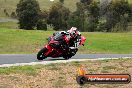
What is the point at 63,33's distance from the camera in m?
19.6

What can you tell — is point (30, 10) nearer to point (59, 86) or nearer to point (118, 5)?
point (118, 5)

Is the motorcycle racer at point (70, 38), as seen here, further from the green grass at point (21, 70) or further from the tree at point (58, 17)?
the tree at point (58, 17)

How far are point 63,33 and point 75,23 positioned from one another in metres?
51.9

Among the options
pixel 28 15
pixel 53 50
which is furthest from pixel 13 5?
pixel 53 50

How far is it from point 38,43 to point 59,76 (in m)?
21.6

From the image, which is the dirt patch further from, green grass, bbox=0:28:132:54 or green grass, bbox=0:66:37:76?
green grass, bbox=0:28:132:54

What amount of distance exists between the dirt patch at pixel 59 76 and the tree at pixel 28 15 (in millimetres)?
57366

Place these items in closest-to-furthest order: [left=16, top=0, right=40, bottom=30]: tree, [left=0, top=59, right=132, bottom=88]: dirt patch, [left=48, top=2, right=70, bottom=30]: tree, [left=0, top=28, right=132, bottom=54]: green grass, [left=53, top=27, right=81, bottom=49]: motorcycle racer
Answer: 1. [left=0, top=59, right=132, bottom=88]: dirt patch
2. [left=53, top=27, right=81, bottom=49]: motorcycle racer
3. [left=0, top=28, right=132, bottom=54]: green grass
4. [left=16, top=0, right=40, bottom=30]: tree
5. [left=48, top=2, right=70, bottom=30]: tree

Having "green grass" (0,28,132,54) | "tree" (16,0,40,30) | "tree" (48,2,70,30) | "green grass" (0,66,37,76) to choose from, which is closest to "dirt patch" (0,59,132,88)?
"green grass" (0,66,37,76)

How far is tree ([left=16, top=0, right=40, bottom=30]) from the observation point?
74.1m

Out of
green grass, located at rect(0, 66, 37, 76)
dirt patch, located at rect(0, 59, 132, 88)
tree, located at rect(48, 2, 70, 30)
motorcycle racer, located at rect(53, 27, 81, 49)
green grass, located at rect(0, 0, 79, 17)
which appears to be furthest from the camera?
green grass, located at rect(0, 0, 79, 17)

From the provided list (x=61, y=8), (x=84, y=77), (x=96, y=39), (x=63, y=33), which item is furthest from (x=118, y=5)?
(x=84, y=77)

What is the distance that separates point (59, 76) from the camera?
45.7 feet

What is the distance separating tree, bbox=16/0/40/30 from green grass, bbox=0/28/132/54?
103ft
